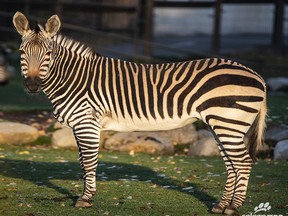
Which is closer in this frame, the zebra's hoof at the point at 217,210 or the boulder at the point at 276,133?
the zebra's hoof at the point at 217,210

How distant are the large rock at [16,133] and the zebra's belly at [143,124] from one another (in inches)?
209

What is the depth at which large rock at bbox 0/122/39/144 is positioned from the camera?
568 inches

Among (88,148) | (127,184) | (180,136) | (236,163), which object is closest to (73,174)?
(127,184)

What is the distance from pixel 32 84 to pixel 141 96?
1260 mm

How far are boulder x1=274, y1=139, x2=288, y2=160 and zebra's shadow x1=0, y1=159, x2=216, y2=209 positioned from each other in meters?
2.53

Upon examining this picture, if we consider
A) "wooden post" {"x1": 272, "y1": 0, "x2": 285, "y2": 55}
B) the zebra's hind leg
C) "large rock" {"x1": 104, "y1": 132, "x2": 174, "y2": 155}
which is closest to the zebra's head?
the zebra's hind leg

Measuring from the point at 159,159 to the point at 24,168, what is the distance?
7.94 feet

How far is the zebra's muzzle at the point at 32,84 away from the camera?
9023mm

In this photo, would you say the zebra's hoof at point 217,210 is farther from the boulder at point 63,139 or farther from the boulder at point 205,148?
the boulder at point 63,139

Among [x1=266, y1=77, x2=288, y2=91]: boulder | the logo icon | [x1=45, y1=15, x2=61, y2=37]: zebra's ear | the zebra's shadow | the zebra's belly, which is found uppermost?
[x1=45, y1=15, x2=61, y2=37]: zebra's ear

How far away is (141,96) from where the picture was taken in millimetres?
9414

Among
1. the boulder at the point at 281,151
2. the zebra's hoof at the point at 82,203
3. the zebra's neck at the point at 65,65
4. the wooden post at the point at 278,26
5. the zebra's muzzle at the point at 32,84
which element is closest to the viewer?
the zebra's muzzle at the point at 32,84

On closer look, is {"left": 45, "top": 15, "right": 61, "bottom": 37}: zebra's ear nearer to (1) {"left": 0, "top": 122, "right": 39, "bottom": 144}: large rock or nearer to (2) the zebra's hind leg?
(2) the zebra's hind leg

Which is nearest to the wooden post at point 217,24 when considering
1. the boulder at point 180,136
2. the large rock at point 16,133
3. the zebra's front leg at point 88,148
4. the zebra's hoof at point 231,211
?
the boulder at point 180,136
